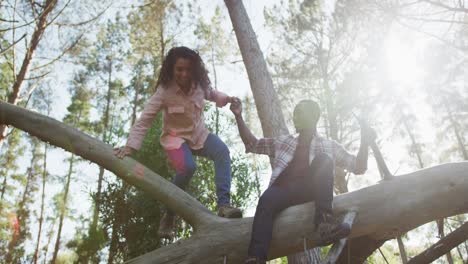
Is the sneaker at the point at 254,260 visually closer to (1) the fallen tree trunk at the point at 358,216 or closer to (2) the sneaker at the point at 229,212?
(1) the fallen tree trunk at the point at 358,216

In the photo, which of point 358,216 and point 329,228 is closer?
point 329,228

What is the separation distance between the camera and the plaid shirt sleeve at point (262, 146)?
9.91 ft

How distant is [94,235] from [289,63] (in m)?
8.12

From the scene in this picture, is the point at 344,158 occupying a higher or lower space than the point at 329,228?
higher

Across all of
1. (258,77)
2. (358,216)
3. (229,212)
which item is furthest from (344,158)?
(258,77)

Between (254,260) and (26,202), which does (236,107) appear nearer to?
(254,260)

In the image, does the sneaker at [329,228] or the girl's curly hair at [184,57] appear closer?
the sneaker at [329,228]

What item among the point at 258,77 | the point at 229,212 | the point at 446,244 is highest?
the point at 258,77

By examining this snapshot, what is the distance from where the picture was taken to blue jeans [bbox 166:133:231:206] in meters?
2.94

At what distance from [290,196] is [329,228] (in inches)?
16.3

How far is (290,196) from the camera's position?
257cm

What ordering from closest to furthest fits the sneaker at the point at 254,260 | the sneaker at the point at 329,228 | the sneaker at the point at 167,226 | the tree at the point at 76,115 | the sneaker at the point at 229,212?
the sneaker at the point at 329,228, the sneaker at the point at 254,260, the sneaker at the point at 229,212, the sneaker at the point at 167,226, the tree at the point at 76,115

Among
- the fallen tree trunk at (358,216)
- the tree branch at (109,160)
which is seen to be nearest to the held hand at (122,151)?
the tree branch at (109,160)

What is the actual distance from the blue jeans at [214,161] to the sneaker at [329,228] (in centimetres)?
84
